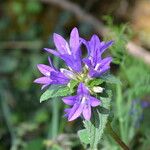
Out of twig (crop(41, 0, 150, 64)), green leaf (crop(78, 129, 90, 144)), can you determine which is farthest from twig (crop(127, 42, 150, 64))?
green leaf (crop(78, 129, 90, 144))

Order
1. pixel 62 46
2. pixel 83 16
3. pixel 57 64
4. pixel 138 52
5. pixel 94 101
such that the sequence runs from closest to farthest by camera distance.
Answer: pixel 94 101 < pixel 62 46 < pixel 57 64 < pixel 138 52 < pixel 83 16

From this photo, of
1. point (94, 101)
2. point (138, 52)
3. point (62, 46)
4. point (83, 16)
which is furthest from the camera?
point (83, 16)

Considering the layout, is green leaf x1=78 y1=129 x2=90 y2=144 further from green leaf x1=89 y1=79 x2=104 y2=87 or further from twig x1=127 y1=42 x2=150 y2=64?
twig x1=127 y1=42 x2=150 y2=64

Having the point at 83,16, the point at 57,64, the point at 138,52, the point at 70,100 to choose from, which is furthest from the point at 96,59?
the point at 83,16

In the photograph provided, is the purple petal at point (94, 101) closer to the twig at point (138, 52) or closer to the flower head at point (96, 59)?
the flower head at point (96, 59)

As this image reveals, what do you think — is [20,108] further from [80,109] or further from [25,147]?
[80,109]

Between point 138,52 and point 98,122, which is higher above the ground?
point 138,52

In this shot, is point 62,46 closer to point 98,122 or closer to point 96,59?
point 96,59
